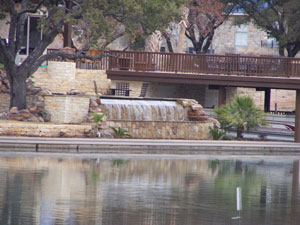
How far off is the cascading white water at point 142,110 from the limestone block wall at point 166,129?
1.66ft

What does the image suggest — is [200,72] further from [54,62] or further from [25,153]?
[25,153]

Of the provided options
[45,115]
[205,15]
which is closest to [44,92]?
[45,115]

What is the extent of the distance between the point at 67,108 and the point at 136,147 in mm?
A: 4509

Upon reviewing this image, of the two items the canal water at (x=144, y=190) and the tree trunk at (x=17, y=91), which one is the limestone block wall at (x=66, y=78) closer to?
the tree trunk at (x=17, y=91)

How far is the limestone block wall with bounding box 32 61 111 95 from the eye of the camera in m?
33.6

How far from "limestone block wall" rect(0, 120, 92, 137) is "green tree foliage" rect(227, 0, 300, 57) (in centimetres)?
2078

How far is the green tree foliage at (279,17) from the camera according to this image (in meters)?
43.8

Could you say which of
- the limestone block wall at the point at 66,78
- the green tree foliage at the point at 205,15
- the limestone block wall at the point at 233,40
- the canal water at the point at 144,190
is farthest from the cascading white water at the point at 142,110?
the limestone block wall at the point at 233,40

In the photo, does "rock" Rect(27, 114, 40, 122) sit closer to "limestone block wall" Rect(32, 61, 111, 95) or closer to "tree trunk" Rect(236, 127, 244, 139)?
"limestone block wall" Rect(32, 61, 111, 95)

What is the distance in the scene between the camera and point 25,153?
923 inches

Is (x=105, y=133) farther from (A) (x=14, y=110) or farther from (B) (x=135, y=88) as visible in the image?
(B) (x=135, y=88)

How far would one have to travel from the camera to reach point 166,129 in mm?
31094

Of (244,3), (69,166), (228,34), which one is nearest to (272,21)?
(244,3)

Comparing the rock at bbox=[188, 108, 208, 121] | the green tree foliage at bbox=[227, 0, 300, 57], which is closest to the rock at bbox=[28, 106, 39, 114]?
the rock at bbox=[188, 108, 208, 121]
